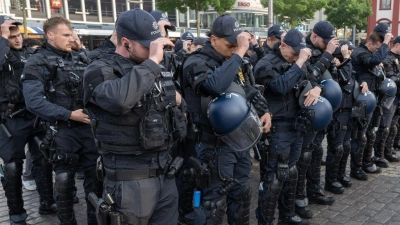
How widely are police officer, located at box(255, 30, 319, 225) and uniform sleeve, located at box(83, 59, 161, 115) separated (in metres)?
1.73

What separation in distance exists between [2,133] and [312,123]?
3.42 m

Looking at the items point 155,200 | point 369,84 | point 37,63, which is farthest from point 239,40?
point 369,84

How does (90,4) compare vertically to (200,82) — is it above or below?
above

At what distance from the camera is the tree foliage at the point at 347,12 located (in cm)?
4162

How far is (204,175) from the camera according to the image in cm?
319

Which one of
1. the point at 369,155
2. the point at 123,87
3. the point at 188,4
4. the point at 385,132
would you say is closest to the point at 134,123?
the point at 123,87

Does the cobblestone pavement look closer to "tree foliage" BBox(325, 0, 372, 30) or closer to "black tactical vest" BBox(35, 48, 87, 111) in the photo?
"black tactical vest" BBox(35, 48, 87, 111)

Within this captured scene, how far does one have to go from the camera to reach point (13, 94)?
4219mm

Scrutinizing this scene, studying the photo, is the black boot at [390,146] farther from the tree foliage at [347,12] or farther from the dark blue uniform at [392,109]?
the tree foliage at [347,12]

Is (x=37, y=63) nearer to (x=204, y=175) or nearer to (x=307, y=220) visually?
(x=204, y=175)

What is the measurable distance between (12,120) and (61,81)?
88 cm

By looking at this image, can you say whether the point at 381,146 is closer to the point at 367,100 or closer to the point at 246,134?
the point at 367,100

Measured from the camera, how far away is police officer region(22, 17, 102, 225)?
146 inches

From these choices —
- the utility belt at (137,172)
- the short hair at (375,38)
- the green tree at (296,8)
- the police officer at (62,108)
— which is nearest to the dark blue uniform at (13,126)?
the police officer at (62,108)
